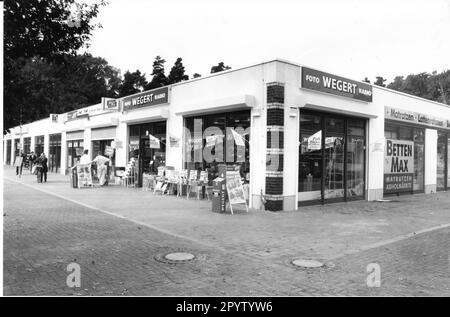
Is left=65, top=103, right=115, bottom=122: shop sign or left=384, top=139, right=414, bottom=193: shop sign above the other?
left=65, top=103, right=115, bottom=122: shop sign

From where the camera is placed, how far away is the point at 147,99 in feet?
59.6

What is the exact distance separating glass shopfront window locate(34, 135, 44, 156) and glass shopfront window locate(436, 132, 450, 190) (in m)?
29.5

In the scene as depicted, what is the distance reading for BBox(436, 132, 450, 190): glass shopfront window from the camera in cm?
2053

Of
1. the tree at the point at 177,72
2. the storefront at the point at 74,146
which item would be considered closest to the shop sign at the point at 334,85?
the storefront at the point at 74,146

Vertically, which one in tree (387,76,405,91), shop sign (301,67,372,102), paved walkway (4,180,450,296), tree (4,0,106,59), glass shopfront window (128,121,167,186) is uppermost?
tree (387,76,405,91)

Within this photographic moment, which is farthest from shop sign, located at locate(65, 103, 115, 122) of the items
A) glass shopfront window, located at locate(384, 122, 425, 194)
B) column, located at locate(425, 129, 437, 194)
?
column, located at locate(425, 129, 437, 194)

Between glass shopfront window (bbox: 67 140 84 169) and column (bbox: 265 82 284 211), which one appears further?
glass shopfront window (bbox: 67 140 84 169)

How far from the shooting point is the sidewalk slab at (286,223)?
24.1 ft

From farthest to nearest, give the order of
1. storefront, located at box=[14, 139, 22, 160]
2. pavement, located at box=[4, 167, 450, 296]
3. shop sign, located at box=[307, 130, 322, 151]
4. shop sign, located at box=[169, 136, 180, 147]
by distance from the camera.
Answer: storefront, located at box=[14, 139, 22, 160]
shop sign, located at box=[169, 136, 180, 147]
shop sign, located at box=[307, 130, 322, 151]
pavement, located at box=[4, 167, 450, 296]

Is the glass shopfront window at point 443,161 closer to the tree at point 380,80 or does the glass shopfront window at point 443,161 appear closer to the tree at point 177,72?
the tree at point 177,72

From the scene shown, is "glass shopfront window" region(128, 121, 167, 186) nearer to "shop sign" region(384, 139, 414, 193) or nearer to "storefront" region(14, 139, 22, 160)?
"shop sign" region(384, 139, 414, 193)
